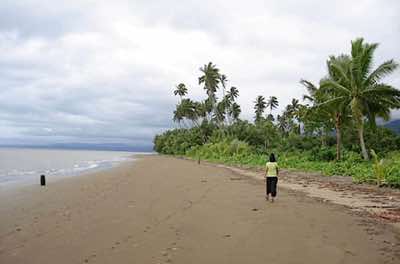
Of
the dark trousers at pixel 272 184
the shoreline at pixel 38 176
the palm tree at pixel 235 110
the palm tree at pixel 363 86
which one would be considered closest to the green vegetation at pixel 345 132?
the palm tree at pixel 363 86

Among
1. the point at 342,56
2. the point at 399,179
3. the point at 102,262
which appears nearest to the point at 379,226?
the point at 102,262

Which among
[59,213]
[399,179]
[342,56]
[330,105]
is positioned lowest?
[59,213]

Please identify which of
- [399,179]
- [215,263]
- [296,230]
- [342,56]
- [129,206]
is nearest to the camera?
[215,263]

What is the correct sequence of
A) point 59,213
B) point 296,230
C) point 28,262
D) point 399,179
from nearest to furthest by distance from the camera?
point 28,262, point 296,230, point 59,213, point 399,179

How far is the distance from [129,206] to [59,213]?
2180 mm

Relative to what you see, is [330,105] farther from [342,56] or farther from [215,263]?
[215,263]

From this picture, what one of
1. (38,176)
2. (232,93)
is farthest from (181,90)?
(38,176)

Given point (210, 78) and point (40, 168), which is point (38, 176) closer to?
point (40, 168)

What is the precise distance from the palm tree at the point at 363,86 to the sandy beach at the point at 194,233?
1432 cm

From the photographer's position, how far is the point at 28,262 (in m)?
6.57

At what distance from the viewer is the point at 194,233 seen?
8.26m

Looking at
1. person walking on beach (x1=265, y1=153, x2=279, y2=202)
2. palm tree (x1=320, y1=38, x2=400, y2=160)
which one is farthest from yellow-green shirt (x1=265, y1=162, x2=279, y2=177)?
palm tree (x1=320, y1=38, x2=400, y2=160)

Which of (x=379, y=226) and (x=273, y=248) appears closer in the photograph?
(x=273, y=248)

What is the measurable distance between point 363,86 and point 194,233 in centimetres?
2110
